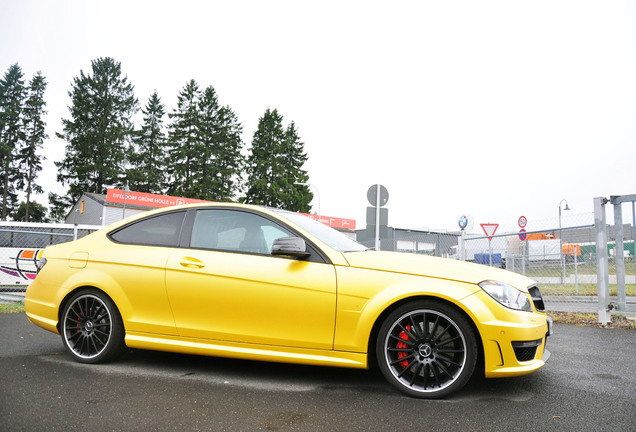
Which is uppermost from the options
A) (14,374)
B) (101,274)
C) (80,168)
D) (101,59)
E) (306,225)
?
(101,59)

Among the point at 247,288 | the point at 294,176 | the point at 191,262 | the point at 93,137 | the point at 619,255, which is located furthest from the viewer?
the point at 294,176

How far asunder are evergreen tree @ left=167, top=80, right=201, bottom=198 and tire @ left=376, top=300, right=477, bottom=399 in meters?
53.3

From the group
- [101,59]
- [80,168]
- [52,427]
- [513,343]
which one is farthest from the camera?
[101,59]

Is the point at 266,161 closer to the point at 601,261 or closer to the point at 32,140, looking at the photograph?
the point at 32,140

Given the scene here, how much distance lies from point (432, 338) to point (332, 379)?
970 millimetres

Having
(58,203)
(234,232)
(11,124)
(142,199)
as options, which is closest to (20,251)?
(234,232)

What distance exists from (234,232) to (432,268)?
168 centimetres

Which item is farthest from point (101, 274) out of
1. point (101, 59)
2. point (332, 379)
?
point (101, 59)

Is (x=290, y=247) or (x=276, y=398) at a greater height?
(x=290, y=247)

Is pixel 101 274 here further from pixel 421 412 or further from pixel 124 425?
pixel 421 412

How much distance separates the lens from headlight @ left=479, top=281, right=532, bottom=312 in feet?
11.1

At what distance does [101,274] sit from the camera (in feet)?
14.2

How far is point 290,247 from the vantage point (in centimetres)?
368

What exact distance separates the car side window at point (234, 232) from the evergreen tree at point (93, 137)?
55370mm
